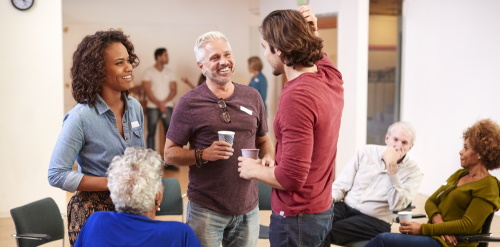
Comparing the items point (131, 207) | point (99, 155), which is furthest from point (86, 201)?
point (131, 207)

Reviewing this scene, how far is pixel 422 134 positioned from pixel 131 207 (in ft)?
19.0

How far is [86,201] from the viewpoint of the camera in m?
2.46

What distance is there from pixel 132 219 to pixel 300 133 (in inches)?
28.3

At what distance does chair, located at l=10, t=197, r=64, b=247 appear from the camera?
127 inches

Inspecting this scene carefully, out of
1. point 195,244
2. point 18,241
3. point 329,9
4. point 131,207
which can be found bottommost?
point 18,241

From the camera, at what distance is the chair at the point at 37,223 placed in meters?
3.22

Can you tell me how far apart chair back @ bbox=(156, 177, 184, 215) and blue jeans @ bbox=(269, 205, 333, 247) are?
81.1 inches

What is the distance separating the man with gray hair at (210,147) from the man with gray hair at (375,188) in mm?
1254

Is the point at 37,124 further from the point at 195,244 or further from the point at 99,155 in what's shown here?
the point at 195,244

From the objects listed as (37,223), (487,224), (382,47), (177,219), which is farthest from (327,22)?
(37,223)

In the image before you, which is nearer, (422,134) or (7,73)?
(7,73)

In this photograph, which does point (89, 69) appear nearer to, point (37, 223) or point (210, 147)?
point (210, 147)

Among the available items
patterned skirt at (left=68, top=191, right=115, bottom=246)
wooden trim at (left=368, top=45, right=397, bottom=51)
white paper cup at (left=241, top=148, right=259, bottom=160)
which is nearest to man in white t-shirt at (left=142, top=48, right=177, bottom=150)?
wooden trim at (left=368, top=45, right=397, bottom=51)

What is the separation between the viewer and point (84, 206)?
8.05ft
